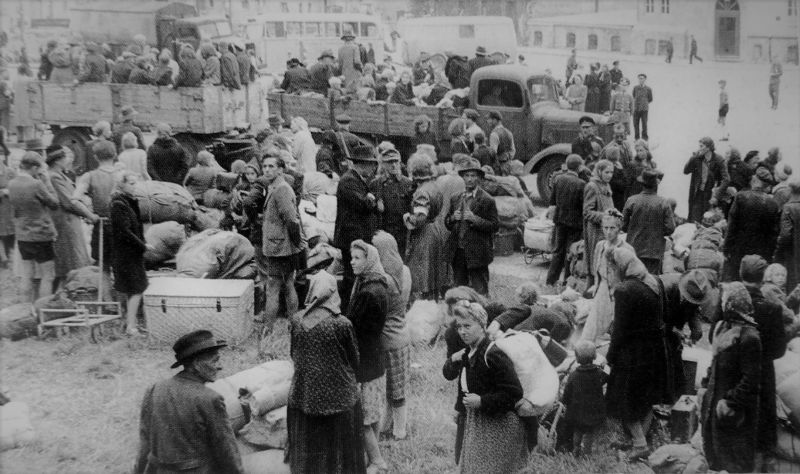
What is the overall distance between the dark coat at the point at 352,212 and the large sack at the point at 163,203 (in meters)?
2.29

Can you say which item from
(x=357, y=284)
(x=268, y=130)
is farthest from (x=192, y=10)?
(x=357, y=284)

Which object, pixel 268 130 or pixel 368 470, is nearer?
pixel 368 470

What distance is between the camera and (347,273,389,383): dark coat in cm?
557

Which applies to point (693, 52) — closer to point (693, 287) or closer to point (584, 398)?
point (693, 287)

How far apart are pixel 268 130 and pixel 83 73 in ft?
13.7

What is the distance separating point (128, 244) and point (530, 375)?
14.5ft

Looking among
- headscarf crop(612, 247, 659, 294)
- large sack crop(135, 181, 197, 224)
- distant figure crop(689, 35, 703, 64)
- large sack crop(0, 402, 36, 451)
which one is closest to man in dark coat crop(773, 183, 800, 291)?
headscarf crop(612, 247, 659, 294)

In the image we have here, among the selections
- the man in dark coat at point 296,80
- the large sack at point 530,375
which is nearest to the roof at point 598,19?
the man in dark coat at point 296,80

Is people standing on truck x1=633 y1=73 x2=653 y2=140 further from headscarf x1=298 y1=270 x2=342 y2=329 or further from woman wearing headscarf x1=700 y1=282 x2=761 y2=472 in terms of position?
headscarf x1=298 y1=270 x2=342 y2=329

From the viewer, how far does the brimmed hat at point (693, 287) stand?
6.11 m

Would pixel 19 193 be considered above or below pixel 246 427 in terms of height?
above

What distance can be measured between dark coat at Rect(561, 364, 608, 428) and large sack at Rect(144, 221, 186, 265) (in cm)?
492

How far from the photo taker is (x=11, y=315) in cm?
796

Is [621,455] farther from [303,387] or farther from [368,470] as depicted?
[303,387]
